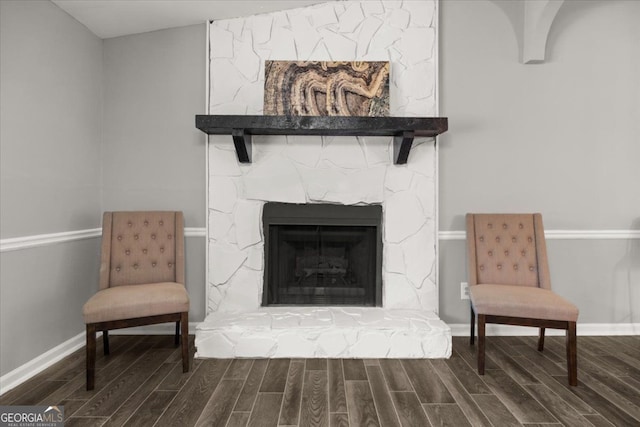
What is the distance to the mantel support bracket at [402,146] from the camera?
9.45 ft

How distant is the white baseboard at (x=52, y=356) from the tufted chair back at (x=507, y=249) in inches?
83.1

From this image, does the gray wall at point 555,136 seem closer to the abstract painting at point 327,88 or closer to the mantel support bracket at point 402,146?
the mantel support bracket at point 402,146

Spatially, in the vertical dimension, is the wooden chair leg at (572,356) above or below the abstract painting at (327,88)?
below

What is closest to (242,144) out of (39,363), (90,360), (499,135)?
(90,360)

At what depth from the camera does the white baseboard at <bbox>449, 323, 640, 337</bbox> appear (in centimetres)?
325

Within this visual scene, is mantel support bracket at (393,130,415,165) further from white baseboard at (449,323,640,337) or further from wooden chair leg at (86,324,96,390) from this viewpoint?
wooden chair leg at (86,324,96,390)

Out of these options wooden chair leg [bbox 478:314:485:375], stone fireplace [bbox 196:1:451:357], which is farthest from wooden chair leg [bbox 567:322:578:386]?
stone fireplace [bbox 196:1:451:357]

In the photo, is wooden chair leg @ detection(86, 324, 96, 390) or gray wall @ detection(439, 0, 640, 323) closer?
wooden chair leg @ detection(86, 324, 96, 390)

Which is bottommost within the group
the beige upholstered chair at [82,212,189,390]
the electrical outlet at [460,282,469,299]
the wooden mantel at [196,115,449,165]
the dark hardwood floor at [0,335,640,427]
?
the dark hardwood floor at [0,335,640,427]

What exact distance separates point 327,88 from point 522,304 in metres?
1.90

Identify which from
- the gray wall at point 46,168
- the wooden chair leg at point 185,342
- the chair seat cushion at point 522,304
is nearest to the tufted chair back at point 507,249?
the chair seat cushion at point 522,304

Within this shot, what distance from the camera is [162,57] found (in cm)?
322

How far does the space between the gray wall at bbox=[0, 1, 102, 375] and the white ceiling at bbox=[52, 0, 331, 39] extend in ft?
0.38

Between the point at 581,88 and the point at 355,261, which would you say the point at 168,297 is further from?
the point at 581,88
